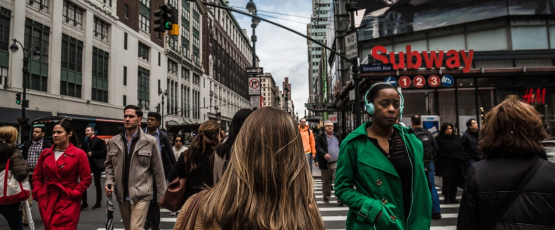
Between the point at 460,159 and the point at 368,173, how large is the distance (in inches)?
264

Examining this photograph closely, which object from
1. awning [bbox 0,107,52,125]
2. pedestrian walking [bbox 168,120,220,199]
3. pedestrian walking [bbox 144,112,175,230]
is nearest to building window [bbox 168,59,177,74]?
awning [bbox 0,107,52,125]

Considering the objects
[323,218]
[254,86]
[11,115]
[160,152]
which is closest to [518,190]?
[160,152]

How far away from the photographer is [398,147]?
3035 mm

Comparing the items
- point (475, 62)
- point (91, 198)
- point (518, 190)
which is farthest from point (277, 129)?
point (475, 62)

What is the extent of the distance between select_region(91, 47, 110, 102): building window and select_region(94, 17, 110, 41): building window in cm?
175

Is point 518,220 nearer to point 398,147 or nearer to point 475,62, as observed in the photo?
point 398,147

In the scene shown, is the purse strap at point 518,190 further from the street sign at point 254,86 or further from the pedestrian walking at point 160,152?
the street sign at point 254,86

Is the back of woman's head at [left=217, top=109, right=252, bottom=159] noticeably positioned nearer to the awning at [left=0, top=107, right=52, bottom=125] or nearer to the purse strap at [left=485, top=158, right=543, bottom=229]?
the purse strap at [left=485, top=158, right=543, bottom=229]

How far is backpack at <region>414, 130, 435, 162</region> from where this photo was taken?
7.37 meters

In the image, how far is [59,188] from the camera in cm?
452

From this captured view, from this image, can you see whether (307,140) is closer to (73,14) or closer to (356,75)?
(356,75)

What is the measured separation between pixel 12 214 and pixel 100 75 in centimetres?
3996

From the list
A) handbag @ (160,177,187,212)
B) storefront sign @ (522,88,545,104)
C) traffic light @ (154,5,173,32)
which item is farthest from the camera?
storefront sign @ (522,88,545,104)

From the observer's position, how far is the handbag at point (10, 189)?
5.05 meters
